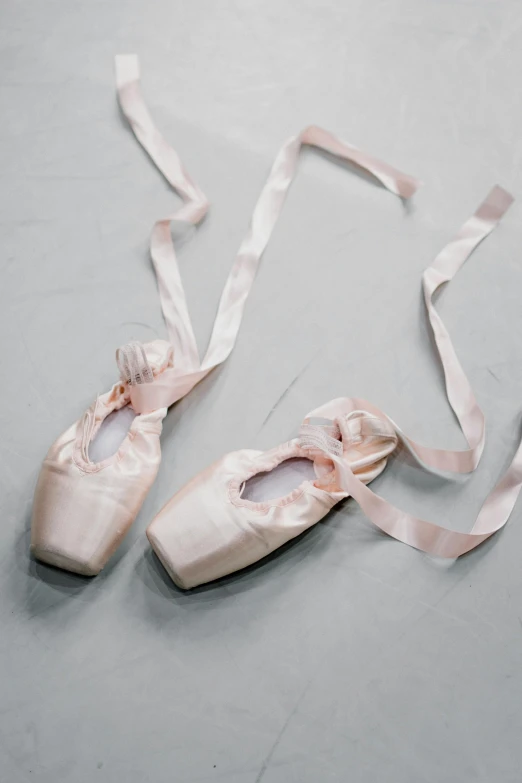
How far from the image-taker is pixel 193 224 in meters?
1.40

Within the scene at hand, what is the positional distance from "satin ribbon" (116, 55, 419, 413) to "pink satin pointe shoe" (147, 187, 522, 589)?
0.16 meters

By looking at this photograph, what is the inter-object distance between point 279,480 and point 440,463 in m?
0.24

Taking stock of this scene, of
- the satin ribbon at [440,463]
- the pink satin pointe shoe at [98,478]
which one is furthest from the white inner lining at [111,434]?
the satin ribbon at [440,463]

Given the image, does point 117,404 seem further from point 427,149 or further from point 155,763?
point 427,149

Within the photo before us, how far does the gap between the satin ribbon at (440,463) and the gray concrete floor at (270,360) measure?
2 centimetres

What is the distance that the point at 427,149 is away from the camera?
4.95 ft

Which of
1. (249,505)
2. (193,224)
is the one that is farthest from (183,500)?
(193,224)

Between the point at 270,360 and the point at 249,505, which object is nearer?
the point at 249,505

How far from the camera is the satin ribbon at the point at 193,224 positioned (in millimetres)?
1205

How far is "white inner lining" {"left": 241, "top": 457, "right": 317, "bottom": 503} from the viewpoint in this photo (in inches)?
43.5

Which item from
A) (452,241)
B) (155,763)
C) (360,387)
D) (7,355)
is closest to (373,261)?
(452,241)

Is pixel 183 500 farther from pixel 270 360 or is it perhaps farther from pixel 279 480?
pixel 270 360

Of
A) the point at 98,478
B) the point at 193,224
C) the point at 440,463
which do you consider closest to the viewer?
the point at 98,478

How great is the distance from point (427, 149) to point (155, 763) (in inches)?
45.1
